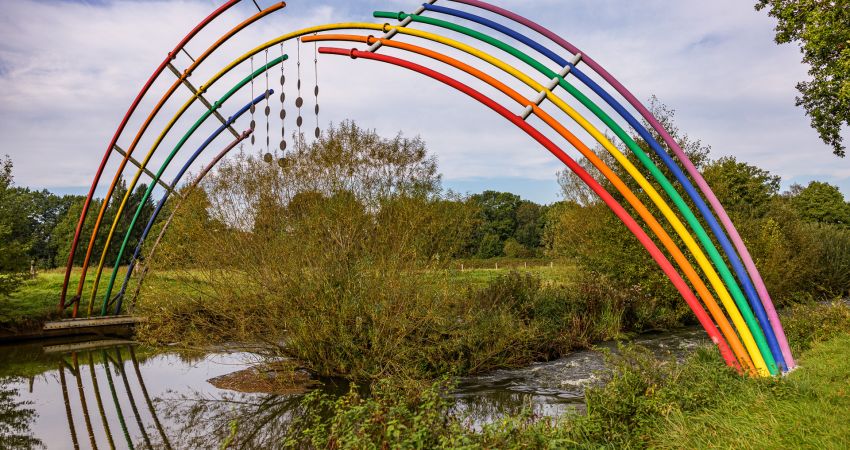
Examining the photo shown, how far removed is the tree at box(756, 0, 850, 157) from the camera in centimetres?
1246

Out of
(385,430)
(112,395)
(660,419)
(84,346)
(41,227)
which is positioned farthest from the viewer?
(41,227)

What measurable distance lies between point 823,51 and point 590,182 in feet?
35.2

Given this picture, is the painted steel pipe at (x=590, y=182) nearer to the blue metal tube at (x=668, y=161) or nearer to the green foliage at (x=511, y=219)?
the blue metal tube at (x=668, y=161)

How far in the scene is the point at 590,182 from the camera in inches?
341

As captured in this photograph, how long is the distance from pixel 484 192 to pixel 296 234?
59.3m

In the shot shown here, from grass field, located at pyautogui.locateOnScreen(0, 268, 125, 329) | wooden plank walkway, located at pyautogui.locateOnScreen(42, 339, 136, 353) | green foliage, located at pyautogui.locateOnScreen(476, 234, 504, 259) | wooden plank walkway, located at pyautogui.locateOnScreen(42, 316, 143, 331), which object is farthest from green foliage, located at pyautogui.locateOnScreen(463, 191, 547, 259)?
wooden plank walkway, located at pyautogui.locateOnScreen(42, 339, 136, 353)

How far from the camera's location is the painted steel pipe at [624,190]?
317 inches

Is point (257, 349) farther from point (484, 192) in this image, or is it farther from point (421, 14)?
point (484, 192)

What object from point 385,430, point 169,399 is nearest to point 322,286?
point 169,399

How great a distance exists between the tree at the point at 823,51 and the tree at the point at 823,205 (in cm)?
3823

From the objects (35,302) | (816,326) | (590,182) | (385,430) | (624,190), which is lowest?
(385,430)

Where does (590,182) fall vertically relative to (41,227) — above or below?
below

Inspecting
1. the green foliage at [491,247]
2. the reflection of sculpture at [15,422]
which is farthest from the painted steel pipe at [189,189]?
the green foliage at [491,247]

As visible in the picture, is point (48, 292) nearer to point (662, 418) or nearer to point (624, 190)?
point (624, 190)
